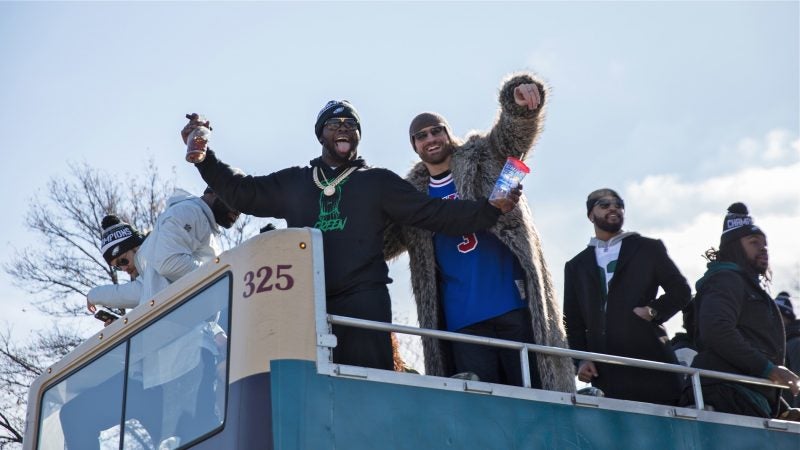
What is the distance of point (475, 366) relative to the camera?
706cm

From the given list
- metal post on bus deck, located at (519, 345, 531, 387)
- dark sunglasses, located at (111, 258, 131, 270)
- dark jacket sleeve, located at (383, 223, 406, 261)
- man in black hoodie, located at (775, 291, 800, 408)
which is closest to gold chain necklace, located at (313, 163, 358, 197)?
dark jacket sleeve, located at (383, 223, 406, 261)

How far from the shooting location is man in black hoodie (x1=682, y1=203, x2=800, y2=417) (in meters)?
7.74

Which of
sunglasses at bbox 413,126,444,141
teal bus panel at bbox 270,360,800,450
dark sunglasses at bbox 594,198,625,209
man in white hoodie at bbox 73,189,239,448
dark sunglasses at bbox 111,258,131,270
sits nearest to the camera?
teal bus panel at bbox 270,360,800,450

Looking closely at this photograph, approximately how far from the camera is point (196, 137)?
726 centimetres

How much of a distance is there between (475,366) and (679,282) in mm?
1767

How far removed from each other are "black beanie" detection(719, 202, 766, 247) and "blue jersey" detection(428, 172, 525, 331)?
1906 millimetres

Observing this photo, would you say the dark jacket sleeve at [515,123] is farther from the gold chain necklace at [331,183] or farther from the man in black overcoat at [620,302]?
→ the gold chain necklace at [331,183]

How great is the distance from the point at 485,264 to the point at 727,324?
1.69 meters

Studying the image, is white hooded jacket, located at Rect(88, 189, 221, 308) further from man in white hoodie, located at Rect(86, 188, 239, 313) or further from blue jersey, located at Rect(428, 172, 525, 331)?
blue jersey, located at Rect(428, 172, 525, 331)

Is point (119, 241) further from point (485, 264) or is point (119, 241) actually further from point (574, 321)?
point (574, 321)

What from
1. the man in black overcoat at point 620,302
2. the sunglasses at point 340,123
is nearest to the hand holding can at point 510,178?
the sunglasses at point 340,123

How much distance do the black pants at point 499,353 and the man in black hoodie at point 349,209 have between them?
0.63 metres

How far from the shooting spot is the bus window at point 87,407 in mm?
6906

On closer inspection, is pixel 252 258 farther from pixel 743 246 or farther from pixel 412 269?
pixel 743 246
